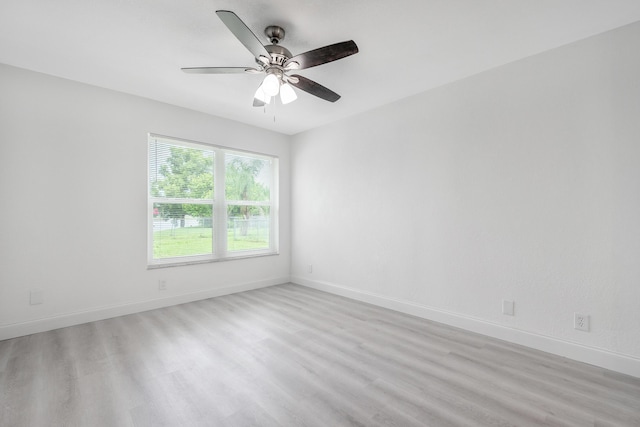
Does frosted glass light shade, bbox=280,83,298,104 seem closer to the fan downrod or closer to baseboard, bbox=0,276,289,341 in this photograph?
the fan downrod

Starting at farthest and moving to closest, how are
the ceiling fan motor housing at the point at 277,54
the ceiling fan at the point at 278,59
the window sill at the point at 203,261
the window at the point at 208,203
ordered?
the window at the point at 208,203, the window sill at the point at 203,261, the ceiling fan motor housing at the point at 277,54, the ceiling fan at the point at 278,59

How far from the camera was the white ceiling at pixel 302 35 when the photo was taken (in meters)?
1.94

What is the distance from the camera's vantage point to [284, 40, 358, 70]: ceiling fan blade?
1839 millimetres

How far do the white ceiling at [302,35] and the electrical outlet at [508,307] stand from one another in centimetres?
226

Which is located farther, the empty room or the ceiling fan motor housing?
the ceiling fan motor housing

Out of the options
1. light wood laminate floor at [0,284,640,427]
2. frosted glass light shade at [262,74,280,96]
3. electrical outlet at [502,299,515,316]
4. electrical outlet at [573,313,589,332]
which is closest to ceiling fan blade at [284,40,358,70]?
frosted glass light shade at [262,74,280,96]

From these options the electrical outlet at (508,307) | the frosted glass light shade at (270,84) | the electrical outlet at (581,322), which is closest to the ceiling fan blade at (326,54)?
the frosted glass light shade at (270,84)

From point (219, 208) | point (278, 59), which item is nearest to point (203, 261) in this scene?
point (219, 208)

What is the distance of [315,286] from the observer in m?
4.52

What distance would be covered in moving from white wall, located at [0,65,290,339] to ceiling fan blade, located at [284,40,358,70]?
7.83 feet

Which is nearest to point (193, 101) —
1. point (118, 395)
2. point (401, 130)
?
Result: point (401, 130)

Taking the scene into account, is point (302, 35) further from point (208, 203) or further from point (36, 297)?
point (36, 297)

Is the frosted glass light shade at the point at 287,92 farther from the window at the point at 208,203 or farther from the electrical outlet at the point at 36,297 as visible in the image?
the electrical outlet at the point at 36,297

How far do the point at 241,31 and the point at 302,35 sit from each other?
675 mm
